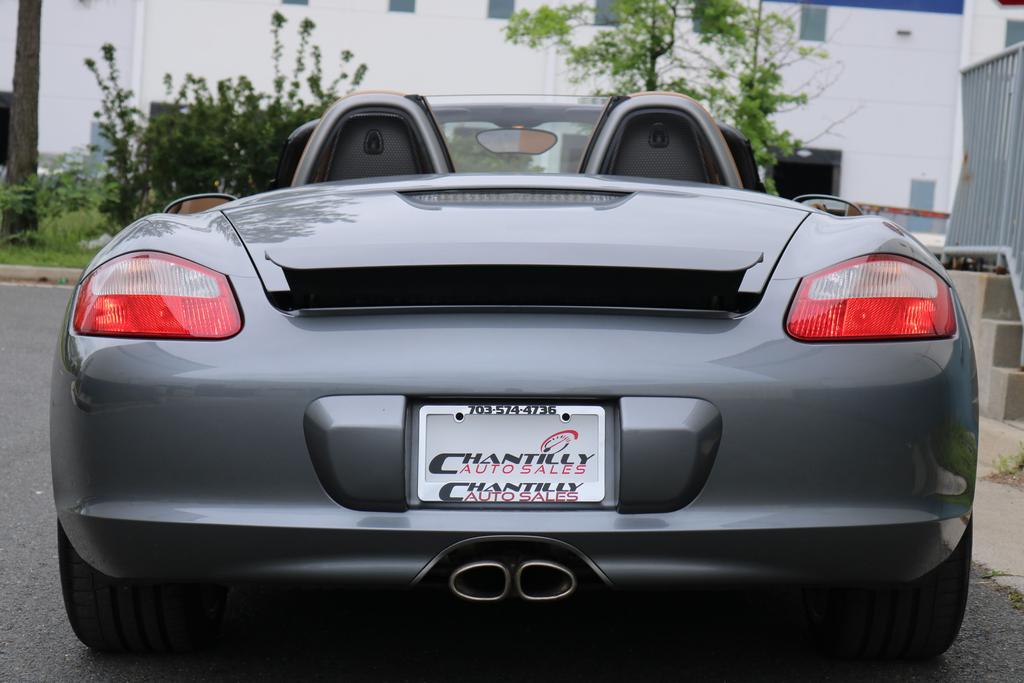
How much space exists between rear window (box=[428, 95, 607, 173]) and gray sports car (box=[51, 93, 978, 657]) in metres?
1.25

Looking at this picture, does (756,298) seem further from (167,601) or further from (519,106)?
(519,106)

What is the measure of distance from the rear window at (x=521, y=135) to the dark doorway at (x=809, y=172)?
3051cm

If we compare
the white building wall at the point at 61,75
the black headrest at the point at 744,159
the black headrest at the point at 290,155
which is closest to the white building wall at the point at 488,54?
the white building wall at the point at 61,75

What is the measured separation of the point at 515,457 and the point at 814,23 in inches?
1300

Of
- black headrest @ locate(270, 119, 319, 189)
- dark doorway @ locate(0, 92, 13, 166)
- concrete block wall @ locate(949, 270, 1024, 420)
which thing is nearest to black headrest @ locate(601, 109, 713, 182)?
black headrest @ locate(270, 119, 319, 189)

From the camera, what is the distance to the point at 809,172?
3575cm

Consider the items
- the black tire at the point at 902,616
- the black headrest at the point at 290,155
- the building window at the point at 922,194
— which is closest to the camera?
the black tire at the point at 902,616

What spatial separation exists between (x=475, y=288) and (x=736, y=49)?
17165 mm

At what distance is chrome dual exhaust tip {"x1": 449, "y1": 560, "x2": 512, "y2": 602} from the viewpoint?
7.88ft

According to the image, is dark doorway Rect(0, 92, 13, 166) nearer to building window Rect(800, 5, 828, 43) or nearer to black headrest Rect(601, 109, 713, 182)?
building window Rect(800, 5, 828, 43)

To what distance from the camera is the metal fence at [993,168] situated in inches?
266

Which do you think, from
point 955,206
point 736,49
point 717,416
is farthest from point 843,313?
point 736,49

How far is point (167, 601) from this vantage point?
9.30 ft

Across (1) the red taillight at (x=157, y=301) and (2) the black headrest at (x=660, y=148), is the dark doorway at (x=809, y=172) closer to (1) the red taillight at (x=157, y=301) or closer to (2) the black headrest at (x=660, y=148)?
(2) the black headrest at (x=660, y=148)
